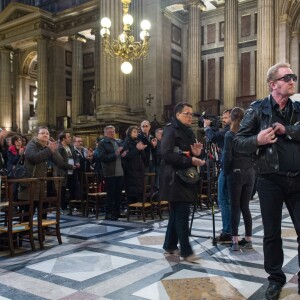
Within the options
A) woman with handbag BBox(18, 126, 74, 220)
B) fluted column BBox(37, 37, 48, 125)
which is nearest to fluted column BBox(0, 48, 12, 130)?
fluted column BBox(37, 37, 48, 125)

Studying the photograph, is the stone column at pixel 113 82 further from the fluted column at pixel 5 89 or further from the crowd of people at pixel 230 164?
the fluted column at pixel 5 89

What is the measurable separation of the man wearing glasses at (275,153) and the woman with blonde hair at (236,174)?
155 centimetres

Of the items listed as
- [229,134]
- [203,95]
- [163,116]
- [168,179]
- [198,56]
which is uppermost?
[198,56]

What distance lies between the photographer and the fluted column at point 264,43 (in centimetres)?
1567

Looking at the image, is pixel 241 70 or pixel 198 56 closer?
pixel 198 56

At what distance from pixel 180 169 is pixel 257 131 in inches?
50.4

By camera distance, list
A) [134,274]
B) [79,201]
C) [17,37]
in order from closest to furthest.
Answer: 1. [134,274]
2. [79,201]
3. [17,37]

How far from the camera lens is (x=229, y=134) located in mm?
4711

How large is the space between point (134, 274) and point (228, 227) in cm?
182

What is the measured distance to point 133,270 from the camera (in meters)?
4.09

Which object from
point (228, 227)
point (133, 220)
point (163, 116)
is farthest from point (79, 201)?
point (163, 116)

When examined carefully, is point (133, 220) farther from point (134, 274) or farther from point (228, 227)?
point (134, 274)

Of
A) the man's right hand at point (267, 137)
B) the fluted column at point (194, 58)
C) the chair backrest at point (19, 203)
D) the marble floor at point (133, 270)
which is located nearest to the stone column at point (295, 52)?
the fluted column at point (194, 58)

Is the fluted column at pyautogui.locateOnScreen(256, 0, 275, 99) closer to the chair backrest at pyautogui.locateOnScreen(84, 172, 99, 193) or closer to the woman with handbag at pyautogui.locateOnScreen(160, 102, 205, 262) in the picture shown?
the chair backrest at pyautogui.locateOnScreen(84, 172, 99, 193)
